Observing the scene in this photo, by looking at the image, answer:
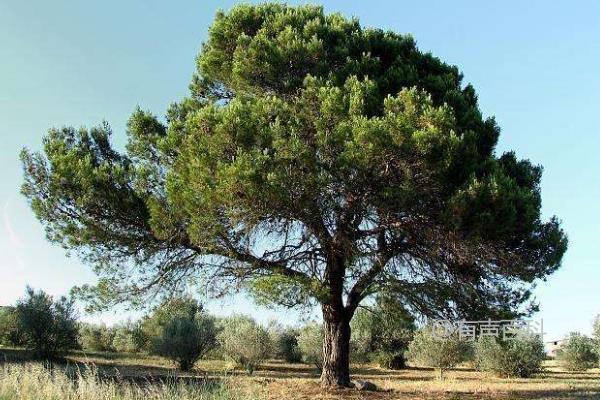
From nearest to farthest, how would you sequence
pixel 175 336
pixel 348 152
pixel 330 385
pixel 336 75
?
pixel 348 152
pixel 336 75
pixel 330 385
pixel 175 336

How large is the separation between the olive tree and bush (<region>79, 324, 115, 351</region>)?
110ft

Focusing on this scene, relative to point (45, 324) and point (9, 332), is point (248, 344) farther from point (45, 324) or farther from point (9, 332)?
point (9, 332)

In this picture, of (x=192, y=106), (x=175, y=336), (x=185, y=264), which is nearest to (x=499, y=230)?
(x=185, y=264)

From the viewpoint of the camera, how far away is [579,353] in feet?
132

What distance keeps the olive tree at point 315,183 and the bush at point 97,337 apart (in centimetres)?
3363

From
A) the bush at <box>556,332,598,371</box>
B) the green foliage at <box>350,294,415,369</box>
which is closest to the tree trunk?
the green foliage at <box>350,294,415,369</box>

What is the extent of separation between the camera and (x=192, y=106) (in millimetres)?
17766

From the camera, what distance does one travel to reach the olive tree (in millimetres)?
12570

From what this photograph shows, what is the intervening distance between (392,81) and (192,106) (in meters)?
6.51

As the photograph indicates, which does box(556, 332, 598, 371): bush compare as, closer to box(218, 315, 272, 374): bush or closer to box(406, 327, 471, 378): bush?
box(406, 327, 471, 378): bush

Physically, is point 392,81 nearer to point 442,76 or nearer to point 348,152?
point 442,76

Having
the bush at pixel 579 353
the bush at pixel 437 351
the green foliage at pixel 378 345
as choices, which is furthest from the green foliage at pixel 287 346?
the bush at pixel 579 353

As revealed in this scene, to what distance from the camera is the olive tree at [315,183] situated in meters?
12.6

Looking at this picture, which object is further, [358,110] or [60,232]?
[60,232]
